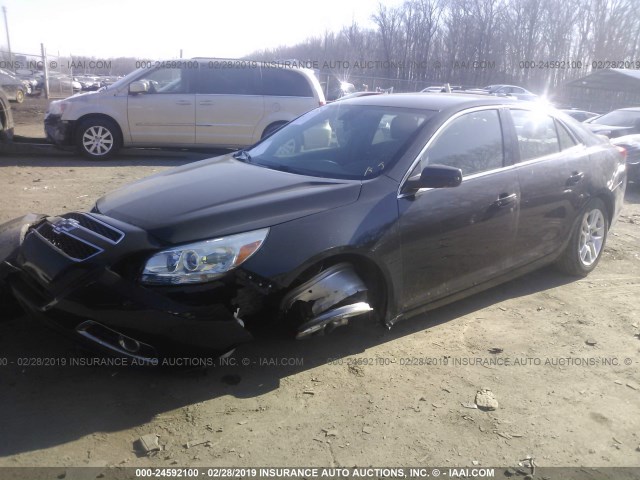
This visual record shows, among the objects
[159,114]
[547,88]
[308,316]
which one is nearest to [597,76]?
[547,88]

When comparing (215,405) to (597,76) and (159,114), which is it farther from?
(597,76)

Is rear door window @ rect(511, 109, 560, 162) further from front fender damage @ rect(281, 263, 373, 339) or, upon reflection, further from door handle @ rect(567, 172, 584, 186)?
front fender damage @ rect(281, 263, 373, 339)

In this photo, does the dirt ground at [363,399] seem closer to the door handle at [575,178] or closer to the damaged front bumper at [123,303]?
the damaged front bumper at [123,303]

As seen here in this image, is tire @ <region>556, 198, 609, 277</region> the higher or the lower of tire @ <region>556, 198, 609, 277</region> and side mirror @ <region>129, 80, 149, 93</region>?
the lower

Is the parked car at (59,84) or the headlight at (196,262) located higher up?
the parked car at (59,84)

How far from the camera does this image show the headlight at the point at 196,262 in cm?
290

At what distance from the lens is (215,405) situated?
3.03 metres

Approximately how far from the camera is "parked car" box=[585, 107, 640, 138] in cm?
1210

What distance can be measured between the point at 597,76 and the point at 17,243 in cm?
3941

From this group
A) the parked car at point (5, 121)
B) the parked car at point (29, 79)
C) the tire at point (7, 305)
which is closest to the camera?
the tire at point (7, 305)

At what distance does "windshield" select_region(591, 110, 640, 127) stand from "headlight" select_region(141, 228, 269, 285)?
12.3 metres

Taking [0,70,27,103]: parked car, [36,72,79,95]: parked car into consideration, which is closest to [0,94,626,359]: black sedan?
[0,70,27,103]: parked car

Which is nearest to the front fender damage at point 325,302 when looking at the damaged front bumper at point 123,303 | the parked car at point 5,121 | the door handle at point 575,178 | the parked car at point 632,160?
the damaged front bumper at point 123,303

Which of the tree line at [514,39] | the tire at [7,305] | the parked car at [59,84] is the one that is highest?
the tree line at [514,39]
